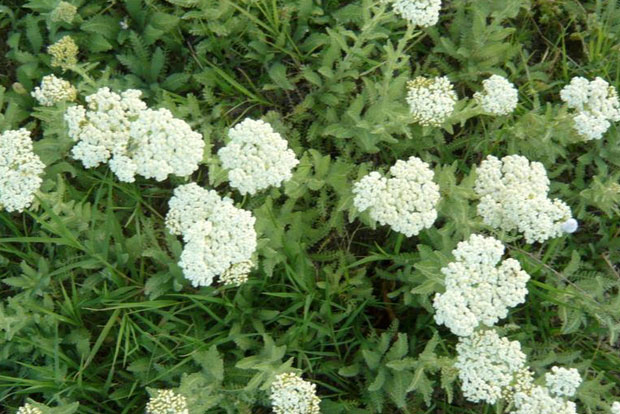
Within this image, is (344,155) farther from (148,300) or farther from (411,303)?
(148,300)

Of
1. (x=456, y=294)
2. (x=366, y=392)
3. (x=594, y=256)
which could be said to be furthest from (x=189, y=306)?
(x=594, y=256)

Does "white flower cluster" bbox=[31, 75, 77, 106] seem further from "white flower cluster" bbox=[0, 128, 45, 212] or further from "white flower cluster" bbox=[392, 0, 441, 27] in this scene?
"white flower cluster" bbox=[392, 0, 441, 27]

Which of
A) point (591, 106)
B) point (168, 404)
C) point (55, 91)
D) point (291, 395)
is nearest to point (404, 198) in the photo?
point (291, 395)

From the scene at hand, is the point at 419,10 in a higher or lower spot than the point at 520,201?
higher

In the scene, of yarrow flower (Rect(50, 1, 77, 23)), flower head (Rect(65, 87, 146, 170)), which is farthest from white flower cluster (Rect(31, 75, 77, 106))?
yarrow flower (Rect(50, 1, 77, 23))

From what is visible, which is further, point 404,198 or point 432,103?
point 432,103

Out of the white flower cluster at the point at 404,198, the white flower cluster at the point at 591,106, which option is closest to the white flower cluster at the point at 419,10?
the white flower cluster at the point at 404,198

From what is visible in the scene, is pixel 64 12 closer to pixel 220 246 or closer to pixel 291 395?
pixel 220 246
